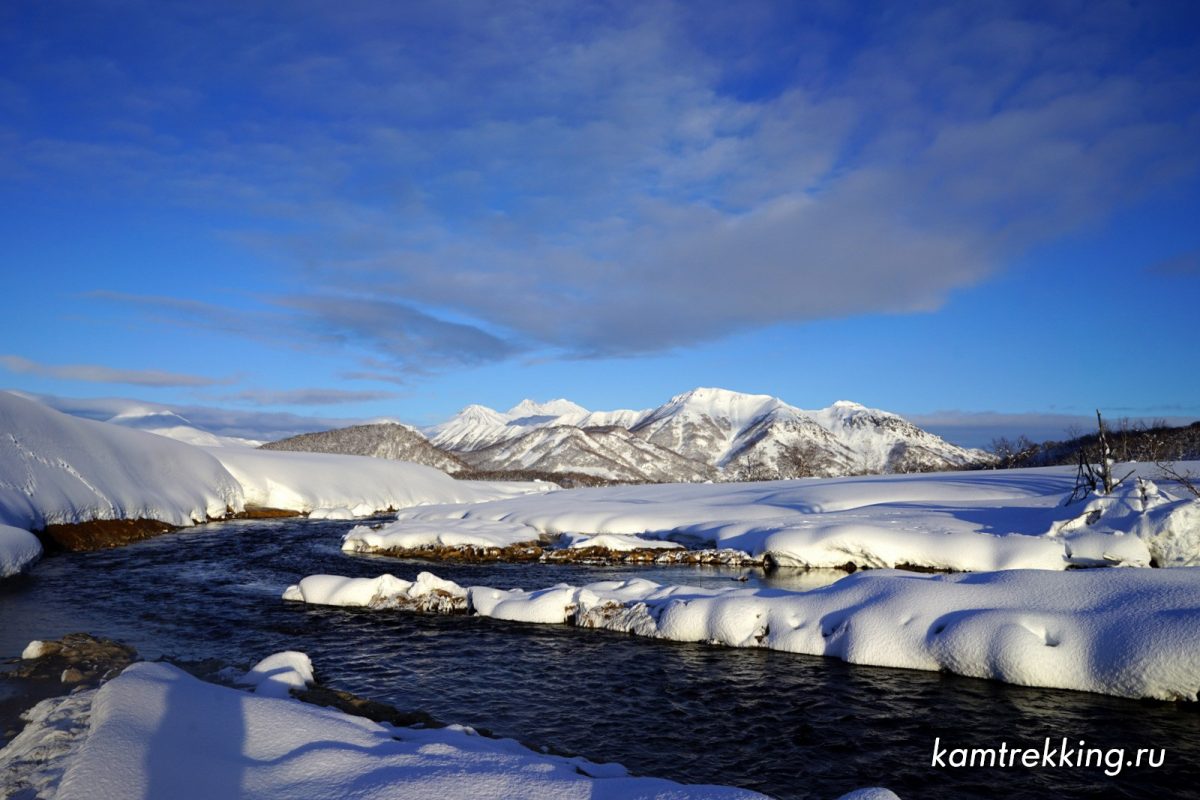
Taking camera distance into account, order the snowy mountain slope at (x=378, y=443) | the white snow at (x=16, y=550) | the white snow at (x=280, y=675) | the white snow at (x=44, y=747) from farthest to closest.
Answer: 1. the snowy mountain slope at (x=378, y=443)
2. the white snow at (x=16, y=550)
3. the white snow at (x=280, y=675)
4. the white snow at (x=44, y=747)

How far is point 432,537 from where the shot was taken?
33.8 m

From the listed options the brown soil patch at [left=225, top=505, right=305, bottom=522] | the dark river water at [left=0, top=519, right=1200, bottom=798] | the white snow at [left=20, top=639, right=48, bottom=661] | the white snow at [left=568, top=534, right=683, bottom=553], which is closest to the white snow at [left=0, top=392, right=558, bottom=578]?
the brown soil patch at [left=225, top=505, right=305, bottom=522]

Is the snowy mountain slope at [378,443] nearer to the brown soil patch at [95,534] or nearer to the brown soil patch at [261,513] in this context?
the brown soil patch at [261,513]

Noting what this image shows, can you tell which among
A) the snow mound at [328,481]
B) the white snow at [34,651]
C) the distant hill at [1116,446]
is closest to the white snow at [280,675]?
the white snow at [34,651]

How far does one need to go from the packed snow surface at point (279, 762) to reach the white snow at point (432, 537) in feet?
80.2

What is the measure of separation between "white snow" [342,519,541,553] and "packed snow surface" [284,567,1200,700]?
14651 millimetres

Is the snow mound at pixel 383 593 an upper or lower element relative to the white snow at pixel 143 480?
lower

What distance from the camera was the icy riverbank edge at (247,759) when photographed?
6164 millimetres

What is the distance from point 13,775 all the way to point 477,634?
10656mm

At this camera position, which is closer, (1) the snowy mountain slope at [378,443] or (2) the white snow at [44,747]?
(2) the white snow at [44,747]

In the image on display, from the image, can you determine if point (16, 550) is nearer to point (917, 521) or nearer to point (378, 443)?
point (917, 521)

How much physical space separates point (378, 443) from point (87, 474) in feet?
434

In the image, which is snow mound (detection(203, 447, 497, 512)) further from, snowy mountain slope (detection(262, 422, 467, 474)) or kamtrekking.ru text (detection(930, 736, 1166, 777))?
snowy mountain slope (detection(262, 422, 467, 474))

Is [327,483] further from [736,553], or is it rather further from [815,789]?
[815,789]
